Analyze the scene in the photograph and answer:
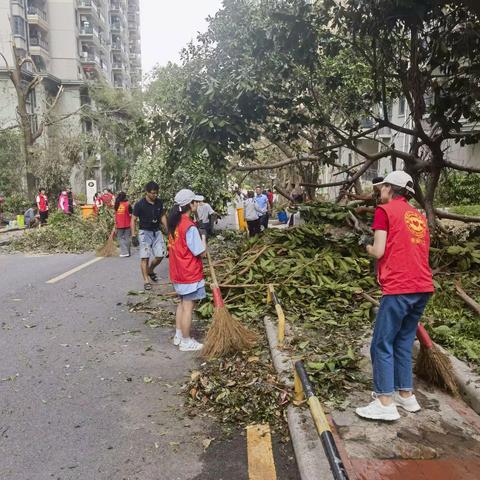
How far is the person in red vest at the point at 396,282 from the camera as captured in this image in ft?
11.6

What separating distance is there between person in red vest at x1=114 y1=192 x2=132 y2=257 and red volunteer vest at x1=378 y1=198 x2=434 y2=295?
30.7 feet

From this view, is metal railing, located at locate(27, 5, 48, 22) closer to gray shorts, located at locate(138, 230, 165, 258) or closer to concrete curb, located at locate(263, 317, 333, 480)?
gray shorts, located at locate(138, 230, 165, 258)

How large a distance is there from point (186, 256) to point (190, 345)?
96cm

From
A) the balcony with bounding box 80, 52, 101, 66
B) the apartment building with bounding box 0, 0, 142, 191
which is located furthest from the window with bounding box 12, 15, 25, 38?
the balcony with bounding box 80, 52, 101, 66

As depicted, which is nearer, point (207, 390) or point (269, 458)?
point (269, 458)

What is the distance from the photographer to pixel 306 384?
330 cm

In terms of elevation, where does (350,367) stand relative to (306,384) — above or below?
below

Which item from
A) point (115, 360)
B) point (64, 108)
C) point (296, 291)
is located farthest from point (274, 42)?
point (64, 108)

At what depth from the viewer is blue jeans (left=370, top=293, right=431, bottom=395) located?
3.56 meters

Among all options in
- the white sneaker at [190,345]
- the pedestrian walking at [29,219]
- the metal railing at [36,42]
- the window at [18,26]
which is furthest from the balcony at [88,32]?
the white sneaker at [190,345]

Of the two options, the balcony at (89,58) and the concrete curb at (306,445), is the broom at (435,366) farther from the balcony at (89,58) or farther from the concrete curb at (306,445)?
the balcony at (89,58)

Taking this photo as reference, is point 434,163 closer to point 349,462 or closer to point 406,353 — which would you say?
point 406,353

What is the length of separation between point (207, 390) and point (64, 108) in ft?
164

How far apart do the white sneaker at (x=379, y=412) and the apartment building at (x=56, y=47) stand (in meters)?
35.3
